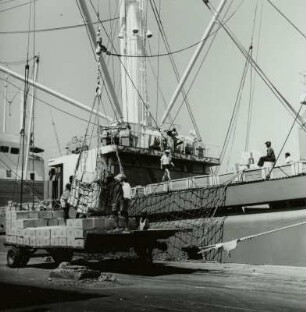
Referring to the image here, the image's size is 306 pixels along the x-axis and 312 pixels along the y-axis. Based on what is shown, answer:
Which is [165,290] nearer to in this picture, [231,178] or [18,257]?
[18,257]

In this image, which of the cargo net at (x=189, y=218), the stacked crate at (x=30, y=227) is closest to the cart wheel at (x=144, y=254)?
the cargo net at (x=189, y=218)

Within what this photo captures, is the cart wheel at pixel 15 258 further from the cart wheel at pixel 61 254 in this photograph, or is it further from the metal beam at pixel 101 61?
the metal beam at pixel 101 61

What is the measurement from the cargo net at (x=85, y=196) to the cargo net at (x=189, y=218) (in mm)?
1609

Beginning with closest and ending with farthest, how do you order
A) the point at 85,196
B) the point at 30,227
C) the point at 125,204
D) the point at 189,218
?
the point at 125,204 → the point at 30,227 → the point at 85,196 → the point at 189,218

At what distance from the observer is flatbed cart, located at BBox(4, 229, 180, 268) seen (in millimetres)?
10031

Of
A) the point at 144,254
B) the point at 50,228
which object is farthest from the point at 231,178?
the point at 50,228

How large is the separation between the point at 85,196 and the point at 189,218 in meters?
3.73

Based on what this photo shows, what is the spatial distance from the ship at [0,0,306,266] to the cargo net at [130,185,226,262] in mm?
32

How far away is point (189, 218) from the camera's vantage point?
15.4 meters

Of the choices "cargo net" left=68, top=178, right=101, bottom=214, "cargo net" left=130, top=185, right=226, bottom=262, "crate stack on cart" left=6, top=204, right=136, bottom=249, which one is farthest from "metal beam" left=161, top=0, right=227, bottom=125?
"crate stack on cart" left=6, top=204, right=136, bottom=249

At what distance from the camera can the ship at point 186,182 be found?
1255 centimetres

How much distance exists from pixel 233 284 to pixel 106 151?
36.5 ft

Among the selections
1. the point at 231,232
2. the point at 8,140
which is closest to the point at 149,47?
the point at 231,232

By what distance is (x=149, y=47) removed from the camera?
21.8 m
